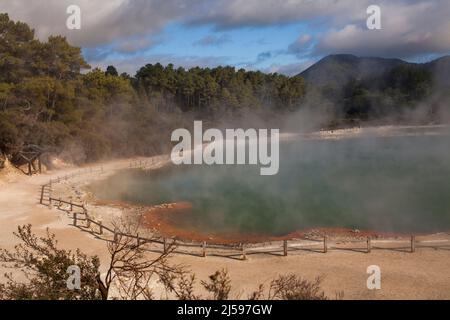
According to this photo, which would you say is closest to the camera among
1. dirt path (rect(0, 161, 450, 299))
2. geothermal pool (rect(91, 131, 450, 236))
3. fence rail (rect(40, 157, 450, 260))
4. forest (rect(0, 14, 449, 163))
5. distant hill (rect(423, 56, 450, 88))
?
dirt path (rect(0, 161, 450, 299))

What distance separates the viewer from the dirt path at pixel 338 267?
42.7 ft

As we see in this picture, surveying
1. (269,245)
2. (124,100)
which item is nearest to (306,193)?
(269,245)

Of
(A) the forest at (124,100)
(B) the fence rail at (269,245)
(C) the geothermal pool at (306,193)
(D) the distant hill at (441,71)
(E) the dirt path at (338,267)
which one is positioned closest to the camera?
(E) the dirt path at (338,267)

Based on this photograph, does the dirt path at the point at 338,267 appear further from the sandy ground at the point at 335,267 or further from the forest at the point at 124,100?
the forest at the point at 124,100

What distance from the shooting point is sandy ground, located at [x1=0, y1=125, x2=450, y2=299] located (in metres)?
13.0

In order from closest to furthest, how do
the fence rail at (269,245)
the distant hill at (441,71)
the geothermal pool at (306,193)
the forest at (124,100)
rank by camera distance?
the fence rail at (269,245) < the geothermal pool at (306,193) < the forest at (124,100) < the distant hill at (441,71)

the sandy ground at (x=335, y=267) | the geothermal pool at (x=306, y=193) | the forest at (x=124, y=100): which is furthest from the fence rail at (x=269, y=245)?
the forest at (x=124, y=100)

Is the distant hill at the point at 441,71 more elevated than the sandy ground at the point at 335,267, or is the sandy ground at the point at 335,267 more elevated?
the distant hill at the point at 441,71

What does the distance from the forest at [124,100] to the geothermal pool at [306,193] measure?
6701mm

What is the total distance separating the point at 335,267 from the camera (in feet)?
Result: 49.4

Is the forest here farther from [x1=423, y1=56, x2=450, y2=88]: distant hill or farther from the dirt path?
the dirt path

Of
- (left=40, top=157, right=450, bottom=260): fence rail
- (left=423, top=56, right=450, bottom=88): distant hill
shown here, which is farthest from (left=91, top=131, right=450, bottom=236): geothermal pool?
(left=423, top=56, right=450, bottom=88): distant hill
